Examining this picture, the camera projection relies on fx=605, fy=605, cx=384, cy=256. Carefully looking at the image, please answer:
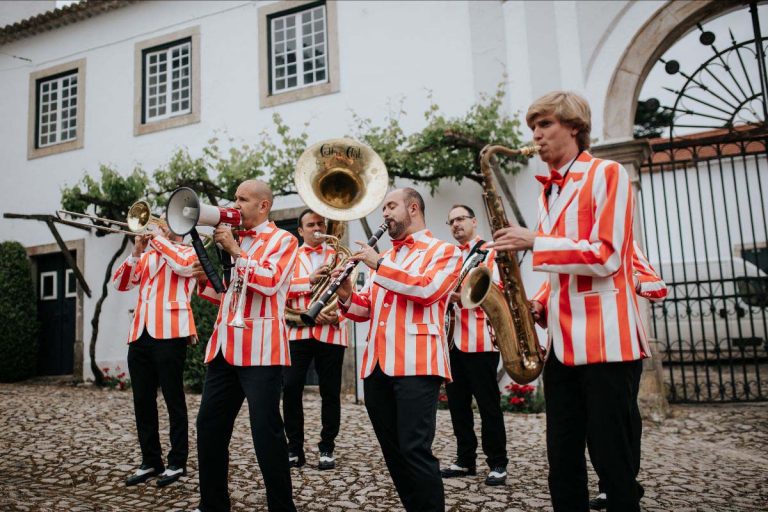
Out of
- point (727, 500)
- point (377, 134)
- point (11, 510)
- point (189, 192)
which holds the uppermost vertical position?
point (377, 134)

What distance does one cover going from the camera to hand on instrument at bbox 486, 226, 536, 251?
2.46 m

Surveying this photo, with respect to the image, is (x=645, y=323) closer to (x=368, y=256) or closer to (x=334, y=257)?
(x=334, y=257)

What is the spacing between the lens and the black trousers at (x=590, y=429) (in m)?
2.27

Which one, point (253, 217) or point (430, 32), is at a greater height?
point (430, 32)

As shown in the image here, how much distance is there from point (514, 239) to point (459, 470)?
9.06ft

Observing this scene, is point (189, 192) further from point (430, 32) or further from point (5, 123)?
point (5, 123)

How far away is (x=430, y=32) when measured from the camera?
929 cm

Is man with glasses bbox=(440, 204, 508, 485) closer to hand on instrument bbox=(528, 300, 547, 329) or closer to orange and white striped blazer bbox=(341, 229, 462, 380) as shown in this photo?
orange and white striped blazer bbox=(341, 229, 462, 380)

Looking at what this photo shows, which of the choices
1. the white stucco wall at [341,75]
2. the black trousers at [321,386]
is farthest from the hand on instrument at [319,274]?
the white stucco wall at [341,75]

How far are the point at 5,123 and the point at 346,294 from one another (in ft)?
42.1

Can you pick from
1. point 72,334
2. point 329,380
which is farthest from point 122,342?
point 329,380

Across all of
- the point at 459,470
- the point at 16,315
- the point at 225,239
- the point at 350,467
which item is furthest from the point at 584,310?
the point at 16,315

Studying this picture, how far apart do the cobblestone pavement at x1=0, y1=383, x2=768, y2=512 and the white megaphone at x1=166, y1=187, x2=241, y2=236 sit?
189cm

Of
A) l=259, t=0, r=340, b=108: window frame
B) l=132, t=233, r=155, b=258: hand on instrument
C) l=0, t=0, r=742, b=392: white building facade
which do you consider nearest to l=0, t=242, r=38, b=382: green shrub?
l=0, t=0, r=742, b=392: white building facade
